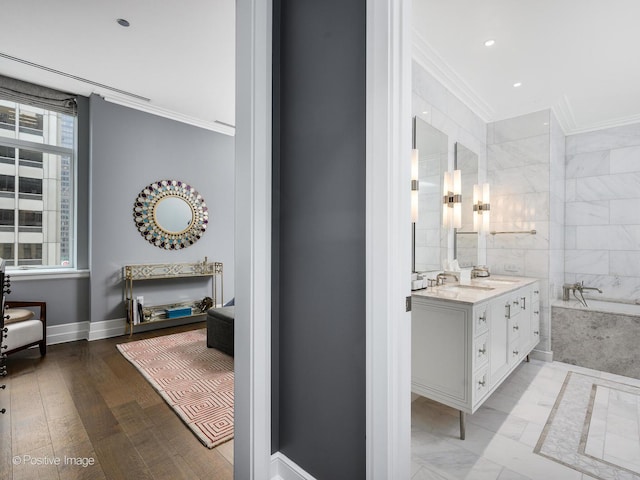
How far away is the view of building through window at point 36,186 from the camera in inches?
131

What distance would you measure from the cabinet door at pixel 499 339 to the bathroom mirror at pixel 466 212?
2.93ft

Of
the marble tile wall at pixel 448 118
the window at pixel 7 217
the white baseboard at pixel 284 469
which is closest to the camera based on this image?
the white baseboard at pixel 284 469

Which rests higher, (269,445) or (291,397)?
(291,397)

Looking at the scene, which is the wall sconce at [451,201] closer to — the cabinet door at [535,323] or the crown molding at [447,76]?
the crown molding at [447,76]

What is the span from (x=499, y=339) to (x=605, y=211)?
115 inches

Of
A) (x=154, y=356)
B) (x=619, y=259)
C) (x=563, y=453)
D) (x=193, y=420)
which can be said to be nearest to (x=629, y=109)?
(x=619, y=259)

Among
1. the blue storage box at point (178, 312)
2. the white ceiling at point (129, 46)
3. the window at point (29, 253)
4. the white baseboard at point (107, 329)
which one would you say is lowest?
the white baseboard at point (107, 329)

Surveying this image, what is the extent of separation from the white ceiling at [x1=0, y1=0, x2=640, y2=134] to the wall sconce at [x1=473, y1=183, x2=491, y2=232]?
34.3 inches

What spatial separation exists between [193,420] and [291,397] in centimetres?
A: 100

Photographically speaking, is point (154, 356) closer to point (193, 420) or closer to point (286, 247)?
point (193, 420)

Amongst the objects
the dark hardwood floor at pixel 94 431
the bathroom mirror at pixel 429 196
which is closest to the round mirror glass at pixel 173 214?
the dark hardwood floor at pixel 94 431

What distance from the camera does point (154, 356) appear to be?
10.0ft

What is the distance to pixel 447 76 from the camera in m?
2.80

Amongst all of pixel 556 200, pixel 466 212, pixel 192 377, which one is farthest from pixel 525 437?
pixel 556 200
